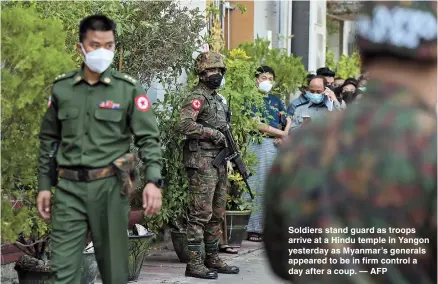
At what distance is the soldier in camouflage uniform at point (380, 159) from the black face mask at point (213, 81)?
599 centimetres

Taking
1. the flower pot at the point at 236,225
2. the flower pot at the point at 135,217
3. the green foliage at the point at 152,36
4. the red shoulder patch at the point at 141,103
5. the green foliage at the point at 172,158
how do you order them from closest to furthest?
the red shoulder patch at the point at 141,103
the green foliage at the point at 152,36
the green foliage at the point at 172,158
the flower pot at the point at 135,217
the flower pot at the point at 236,225

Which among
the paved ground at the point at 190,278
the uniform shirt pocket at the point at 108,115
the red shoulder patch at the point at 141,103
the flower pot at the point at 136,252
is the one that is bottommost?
the paved ground at the point at 190,278

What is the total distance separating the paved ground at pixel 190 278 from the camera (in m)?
8.81

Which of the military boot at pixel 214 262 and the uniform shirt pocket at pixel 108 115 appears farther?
the military boot at pixel 214 262

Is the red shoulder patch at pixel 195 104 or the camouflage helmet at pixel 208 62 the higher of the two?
the camouflage helmet at pixel 208 62

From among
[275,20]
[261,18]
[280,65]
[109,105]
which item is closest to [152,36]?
[109,105]

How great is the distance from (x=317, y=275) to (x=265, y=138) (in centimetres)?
853

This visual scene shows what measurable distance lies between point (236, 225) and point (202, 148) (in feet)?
7.70

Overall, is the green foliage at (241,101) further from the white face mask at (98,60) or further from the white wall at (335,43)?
the white wall at (335,43)

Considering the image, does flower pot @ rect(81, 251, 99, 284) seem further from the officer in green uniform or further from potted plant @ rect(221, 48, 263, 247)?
potted plant @ rect(221, 48, 263, 247)

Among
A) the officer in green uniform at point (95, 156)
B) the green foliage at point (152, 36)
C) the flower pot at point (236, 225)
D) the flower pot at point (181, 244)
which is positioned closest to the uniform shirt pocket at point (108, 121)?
the officer in green uniform at point (95, 156)

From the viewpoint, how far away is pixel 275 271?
3012mm

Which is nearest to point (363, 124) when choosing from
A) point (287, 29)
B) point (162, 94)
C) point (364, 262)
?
point (364, 262)

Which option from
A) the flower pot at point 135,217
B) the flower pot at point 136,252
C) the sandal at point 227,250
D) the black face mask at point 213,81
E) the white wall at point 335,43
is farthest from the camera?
the white wall at point 335,43
